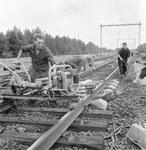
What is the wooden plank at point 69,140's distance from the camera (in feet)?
8.55

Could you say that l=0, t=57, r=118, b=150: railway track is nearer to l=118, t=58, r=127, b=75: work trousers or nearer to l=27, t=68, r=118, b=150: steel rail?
l=27, t=68, r=118, b=150: steel rail

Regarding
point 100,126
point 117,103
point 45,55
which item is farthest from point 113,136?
point 45,55

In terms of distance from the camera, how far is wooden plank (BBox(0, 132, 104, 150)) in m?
2.61

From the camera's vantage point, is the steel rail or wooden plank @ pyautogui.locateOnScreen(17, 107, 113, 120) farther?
wooden plank @ pyautogui.locateOnScreen(17, 107, 113, 120)

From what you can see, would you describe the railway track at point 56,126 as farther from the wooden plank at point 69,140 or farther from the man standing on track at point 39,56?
the man standing on track at point 39,56

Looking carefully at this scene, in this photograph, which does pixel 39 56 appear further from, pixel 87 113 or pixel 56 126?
pixel 56 126

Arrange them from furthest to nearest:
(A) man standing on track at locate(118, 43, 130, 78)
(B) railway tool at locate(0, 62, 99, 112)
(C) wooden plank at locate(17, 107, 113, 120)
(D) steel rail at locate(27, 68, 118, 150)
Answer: (A) man standing on track at locate(118, 43, 130, 78)
(B) railway tool at locate(0, 62, 99, 112)
(C) wooden plank at locate(17, 107, 113, 120)
(D) steel rail at locate(27, 68, 118, 150)

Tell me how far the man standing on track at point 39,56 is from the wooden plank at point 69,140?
197 centimetres

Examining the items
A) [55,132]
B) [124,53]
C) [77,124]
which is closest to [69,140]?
[55,132]

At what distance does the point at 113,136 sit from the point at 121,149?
367mm

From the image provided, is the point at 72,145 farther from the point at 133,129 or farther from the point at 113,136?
the point at 133,129

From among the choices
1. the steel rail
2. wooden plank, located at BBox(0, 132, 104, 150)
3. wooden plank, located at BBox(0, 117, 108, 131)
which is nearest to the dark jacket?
the steel rail

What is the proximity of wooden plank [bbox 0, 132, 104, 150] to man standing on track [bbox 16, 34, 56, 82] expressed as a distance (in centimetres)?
197

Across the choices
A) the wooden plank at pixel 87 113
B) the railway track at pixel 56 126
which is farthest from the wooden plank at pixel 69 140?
the wooden plank at pixel 87 113
